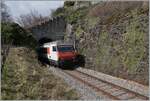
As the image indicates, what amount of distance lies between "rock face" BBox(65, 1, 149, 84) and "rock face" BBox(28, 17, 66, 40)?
8.42 metres

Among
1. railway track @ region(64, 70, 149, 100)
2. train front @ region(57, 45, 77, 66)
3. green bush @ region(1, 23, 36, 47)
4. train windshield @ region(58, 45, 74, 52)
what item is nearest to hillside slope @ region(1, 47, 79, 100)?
railway track @ region(64, 70, 149, 100)

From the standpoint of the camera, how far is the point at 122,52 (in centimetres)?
2169

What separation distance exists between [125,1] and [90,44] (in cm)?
456

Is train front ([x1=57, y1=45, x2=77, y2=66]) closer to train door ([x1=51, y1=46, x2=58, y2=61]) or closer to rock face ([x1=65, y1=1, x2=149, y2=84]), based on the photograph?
train door ([x1=51, y1=46, x2=58, y2=61])

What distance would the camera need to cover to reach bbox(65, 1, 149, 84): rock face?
19625 millimetres

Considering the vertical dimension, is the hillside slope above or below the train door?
below

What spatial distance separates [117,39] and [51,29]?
19.9 meters

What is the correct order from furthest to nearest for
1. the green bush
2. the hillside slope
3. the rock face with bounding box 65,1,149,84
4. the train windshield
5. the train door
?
the green bush < the train door < the train windshield < the rock face with bounding box 65,1,149,84 < the hillside slope

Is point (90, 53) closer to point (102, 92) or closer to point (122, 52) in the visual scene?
point (122, 52)

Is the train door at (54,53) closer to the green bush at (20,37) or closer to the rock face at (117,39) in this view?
the rock face at (117,39)

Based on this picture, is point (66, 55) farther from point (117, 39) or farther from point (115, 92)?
point (115, 92)

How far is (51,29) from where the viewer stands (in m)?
42.0

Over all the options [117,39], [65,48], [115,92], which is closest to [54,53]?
[65,48]

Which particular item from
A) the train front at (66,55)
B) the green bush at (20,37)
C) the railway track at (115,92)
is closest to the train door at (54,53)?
the train front at (66,55)
